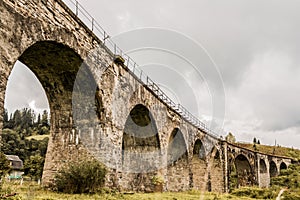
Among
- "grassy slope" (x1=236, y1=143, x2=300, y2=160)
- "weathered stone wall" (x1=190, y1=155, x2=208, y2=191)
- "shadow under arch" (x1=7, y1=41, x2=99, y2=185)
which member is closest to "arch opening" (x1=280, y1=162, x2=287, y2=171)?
"grassy slope" (x1=236, y1=143, x2=300, y2=160)

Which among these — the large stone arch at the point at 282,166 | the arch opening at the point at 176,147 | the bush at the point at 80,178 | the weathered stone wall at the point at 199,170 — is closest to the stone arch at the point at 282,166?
the large stone arch at the point at 282,166

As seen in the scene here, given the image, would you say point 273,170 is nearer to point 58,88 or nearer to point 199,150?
point 199,150

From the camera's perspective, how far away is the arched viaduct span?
7.92 metres

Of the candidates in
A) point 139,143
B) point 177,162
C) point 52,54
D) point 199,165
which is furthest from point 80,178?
point 199,165

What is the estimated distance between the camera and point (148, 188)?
1861 cm

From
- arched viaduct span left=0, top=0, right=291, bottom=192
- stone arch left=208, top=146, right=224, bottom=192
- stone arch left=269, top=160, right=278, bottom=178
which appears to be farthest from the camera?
stone arch left=269, top=160, right=278, bottom=178

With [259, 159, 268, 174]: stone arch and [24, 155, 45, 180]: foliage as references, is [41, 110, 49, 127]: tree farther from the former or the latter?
[259, 159, 268, 174]: stone arch

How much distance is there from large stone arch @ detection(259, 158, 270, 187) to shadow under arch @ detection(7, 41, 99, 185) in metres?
30.8

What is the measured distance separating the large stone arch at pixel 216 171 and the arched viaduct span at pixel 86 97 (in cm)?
764

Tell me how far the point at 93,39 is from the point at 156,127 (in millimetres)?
8369

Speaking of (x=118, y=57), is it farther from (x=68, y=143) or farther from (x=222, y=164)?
(x=222, y=164)

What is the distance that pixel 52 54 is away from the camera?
400 inches

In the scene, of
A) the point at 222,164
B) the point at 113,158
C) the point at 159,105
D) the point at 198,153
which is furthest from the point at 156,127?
the point at 222,164

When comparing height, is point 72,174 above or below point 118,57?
below
